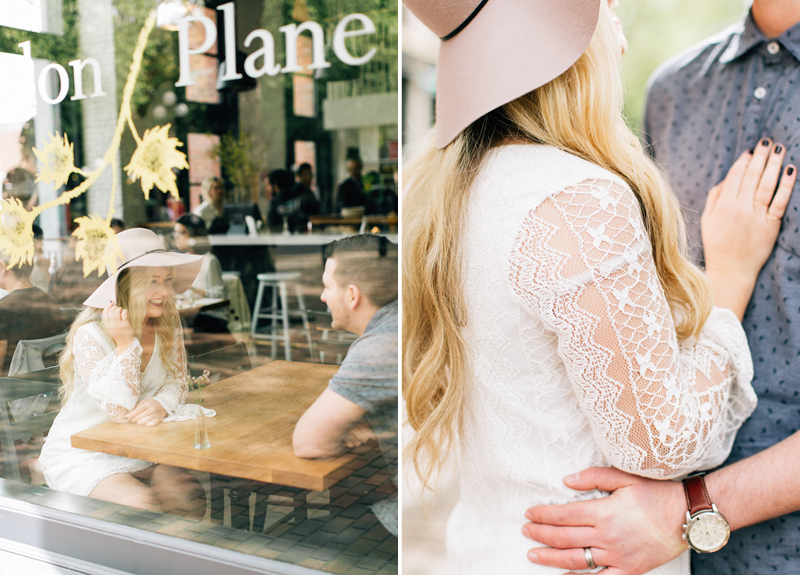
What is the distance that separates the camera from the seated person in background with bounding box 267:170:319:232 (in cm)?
147

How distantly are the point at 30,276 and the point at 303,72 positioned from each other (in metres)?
1.00

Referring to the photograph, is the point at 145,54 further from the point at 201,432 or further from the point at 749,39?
the point at 749,39

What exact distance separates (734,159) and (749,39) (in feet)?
0.93

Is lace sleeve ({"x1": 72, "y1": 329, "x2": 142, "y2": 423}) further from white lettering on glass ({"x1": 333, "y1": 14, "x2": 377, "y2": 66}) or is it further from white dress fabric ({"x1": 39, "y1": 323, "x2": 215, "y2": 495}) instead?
white lettering on glass ({"x1": 333, "y1": 14, "x2": 377, "y2": 66})

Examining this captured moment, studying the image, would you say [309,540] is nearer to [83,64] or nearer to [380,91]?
[380,91]

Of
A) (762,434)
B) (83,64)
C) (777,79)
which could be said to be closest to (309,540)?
(762,434)

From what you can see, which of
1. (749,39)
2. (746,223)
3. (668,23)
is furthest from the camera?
(668,23)

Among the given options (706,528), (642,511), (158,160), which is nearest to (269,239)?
(158,160)

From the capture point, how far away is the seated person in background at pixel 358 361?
1.39 meters

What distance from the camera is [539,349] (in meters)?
0.97

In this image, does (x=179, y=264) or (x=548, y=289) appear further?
(x=179, y=264)

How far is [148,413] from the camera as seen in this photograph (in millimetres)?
1495

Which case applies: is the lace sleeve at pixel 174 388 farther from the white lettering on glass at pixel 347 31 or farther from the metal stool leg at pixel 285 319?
the white lettering on glass at pixel 347 31

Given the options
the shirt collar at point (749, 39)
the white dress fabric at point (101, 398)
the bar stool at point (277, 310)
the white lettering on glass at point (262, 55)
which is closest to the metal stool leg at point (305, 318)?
the bar stool at point (277, 310)
